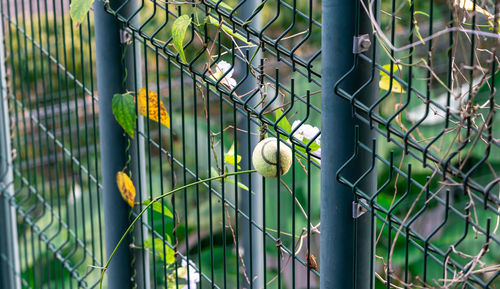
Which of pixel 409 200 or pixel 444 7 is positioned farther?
pixel 444 7

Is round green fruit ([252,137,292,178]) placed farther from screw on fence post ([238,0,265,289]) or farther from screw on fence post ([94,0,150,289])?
screw on fence post ([94,0,150,289])

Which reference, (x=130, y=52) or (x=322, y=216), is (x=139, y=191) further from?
(x=322, y=216)

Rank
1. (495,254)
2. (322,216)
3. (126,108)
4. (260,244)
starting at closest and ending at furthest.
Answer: (322,216)
(126,108)
(260,244)
(495,254)

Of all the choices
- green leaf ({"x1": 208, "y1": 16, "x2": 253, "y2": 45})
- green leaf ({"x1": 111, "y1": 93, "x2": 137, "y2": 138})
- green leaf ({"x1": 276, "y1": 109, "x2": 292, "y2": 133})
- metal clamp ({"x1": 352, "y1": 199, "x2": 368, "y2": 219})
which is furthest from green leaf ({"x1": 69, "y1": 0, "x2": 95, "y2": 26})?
metal clamp ({"x1": 352, "y1": 199, "x2": 368, "y2": 219})

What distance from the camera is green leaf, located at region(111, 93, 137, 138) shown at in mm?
1750

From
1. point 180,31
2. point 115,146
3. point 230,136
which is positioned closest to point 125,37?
point 115,146

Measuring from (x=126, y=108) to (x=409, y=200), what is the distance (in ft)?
5.38

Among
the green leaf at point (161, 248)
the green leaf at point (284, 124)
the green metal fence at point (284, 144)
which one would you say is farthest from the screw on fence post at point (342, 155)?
the green leaf at point (161, 248)

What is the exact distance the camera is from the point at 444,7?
3.94 metres

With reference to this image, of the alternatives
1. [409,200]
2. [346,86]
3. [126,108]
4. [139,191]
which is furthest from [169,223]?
[346,86]

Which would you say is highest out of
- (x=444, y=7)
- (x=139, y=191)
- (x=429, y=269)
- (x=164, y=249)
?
(x=444, y=7)

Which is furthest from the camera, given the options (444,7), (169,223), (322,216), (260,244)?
(444,7)

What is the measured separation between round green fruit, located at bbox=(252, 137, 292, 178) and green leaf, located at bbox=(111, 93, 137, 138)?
1.44ft

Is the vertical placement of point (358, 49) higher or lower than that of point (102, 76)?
lower
